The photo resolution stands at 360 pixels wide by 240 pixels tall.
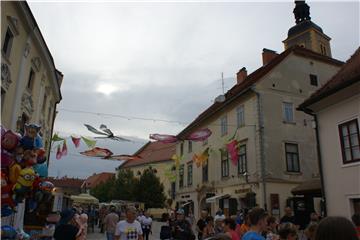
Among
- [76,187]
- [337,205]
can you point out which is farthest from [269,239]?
[76,187]

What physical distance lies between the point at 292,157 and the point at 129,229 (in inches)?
701

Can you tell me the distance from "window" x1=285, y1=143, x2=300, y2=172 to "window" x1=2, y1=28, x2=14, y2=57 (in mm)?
17733

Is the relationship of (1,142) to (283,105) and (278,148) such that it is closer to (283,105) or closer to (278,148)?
(278,148)

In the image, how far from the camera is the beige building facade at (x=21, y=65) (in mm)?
13398

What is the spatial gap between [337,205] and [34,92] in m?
15.4

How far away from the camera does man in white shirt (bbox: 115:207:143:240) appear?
768 cm

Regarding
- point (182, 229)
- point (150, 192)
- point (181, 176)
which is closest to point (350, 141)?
point (182, 229)

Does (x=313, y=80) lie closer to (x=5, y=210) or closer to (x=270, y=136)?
(x=270, y=136)

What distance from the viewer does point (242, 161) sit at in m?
24.2

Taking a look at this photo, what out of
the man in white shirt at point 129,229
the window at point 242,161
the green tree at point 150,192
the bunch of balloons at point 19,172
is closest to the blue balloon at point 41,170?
the bunch of balloons at point 19,172

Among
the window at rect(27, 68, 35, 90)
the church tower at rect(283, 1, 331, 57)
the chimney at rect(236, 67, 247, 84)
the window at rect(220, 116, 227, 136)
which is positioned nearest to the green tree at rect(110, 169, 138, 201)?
the window at rect(220, 116, 227, 136)

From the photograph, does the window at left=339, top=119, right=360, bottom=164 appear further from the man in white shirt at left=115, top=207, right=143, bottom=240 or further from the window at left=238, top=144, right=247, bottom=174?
the window at left=238, top=144, right=247, bottom=174

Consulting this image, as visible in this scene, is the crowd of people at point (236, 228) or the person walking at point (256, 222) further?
the person walking at point (256, 222)

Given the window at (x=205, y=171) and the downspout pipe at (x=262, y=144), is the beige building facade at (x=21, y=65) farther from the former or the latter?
the window at (x=205, y=171)
